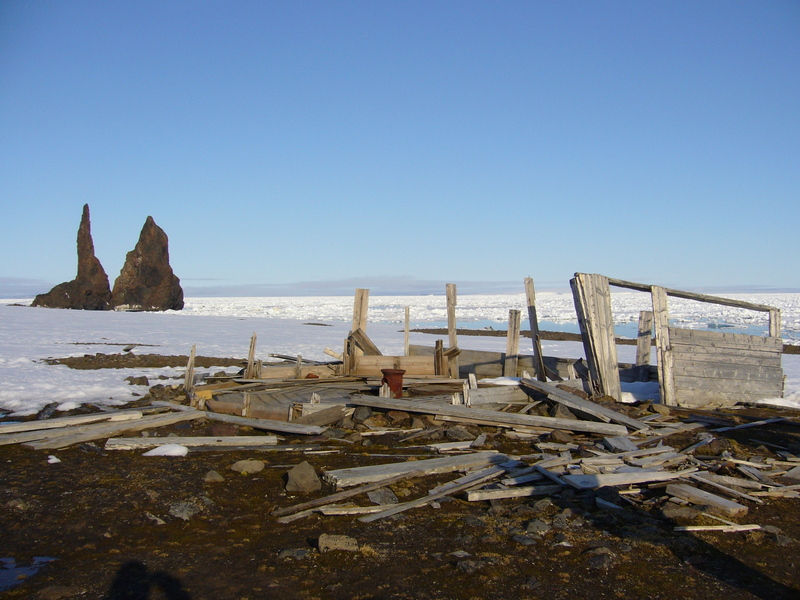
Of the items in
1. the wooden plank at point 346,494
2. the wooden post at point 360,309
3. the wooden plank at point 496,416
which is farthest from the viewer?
the wooden post at point 360,309

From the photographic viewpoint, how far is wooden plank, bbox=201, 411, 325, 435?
924 cm

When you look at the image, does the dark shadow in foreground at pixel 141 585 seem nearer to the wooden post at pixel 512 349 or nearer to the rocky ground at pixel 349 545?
the rocky ground at pixel 349 545

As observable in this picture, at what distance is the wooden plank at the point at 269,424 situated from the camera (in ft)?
30.3

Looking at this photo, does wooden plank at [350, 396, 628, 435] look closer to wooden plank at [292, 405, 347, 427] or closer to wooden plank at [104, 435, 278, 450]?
wooden plank at [292, 405, 347, 427]

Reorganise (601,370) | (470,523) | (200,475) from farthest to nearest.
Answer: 1. (601,370)
2. (200,475)
3. (470,523)

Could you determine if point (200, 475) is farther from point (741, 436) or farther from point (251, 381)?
point (741, 436)

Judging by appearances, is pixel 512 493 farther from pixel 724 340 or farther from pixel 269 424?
pixel 724 340

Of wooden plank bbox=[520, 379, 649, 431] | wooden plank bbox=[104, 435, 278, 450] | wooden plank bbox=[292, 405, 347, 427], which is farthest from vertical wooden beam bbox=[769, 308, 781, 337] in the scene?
wooden plank bbox=[104, 435, 278, 450]

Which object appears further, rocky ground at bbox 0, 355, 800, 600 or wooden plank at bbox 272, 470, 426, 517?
wooden plank at bbox 272, 470, 426, 517

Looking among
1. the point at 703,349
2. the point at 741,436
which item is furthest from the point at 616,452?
the point at 703,349

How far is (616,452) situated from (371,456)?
3193 millimetres

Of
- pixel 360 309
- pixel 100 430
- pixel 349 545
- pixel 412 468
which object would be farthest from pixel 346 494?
pixel 360 309

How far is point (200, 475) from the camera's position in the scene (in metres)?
7.17

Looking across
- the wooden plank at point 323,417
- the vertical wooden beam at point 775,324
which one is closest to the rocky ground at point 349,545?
the wooden plank at point 323,417
